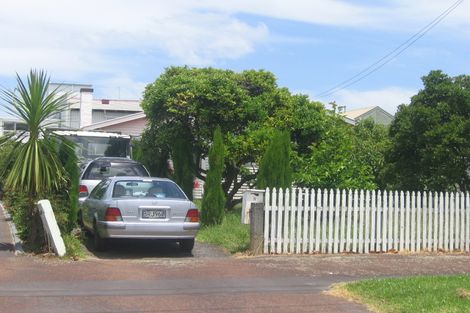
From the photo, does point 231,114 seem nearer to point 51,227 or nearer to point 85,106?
point 51,227

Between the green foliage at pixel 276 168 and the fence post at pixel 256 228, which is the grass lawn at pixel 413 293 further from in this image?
the green foliage at pixel 276 168

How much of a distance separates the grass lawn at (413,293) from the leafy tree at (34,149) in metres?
5.63

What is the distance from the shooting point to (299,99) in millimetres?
20281

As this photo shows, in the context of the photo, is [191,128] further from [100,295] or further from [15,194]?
[100,295]

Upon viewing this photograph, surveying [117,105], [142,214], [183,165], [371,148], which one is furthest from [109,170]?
[117,105]

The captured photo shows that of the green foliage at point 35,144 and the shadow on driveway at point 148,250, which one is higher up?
the green foliage at point 35,144

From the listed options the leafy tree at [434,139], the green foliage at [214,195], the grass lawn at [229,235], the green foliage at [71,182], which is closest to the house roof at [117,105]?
the leafy tree at [434,139]

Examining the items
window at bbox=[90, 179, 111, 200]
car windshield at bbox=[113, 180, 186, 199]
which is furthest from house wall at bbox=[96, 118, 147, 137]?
car windshield at bbox=[113, 180, 186, 199]

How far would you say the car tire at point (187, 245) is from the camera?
12502mm

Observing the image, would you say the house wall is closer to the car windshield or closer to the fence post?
the car windshield

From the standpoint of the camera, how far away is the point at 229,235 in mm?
13805

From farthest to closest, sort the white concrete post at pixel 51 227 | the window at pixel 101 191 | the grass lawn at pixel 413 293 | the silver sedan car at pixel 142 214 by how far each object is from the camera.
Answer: the window at pixel 101 191 → the silver sedan car at pixel 142 214 → the white concrete post at pixel 51 227 → the grass lawn at pixel 413 293

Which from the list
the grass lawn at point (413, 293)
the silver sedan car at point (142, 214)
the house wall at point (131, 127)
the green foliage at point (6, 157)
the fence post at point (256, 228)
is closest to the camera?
the grass lawn at point (413, 293)

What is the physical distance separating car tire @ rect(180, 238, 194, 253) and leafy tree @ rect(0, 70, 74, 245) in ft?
7.98
